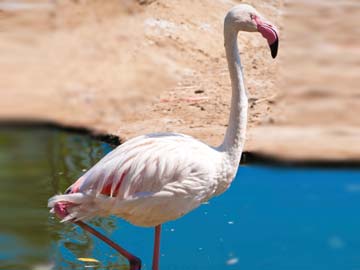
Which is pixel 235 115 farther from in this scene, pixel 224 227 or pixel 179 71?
pixel 179 71

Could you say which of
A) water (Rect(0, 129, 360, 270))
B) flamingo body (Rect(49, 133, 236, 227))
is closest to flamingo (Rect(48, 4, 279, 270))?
flamingo body (Rect(49, 133, 236, 227))

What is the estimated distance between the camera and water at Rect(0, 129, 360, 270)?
4.27m

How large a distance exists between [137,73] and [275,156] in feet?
7.89

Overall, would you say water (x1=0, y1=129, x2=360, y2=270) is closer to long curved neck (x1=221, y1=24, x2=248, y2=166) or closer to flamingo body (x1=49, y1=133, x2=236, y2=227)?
flamingo body (x1=49, y1=133, x2=236, y2=227)

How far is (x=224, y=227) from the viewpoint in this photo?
15.4ft

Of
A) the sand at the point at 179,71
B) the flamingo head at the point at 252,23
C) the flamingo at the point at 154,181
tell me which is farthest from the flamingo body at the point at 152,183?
the sand at the point at 179,71

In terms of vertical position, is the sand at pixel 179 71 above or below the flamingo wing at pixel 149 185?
below

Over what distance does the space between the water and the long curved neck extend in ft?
2.21

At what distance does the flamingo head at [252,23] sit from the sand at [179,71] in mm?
2264

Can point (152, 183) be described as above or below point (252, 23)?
below

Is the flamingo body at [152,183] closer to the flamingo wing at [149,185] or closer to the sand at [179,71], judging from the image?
the flamingo wing at [149,185]

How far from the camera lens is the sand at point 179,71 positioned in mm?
6820

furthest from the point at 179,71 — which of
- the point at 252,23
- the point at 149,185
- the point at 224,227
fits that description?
the point at 149,185

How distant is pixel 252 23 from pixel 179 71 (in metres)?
4.27
